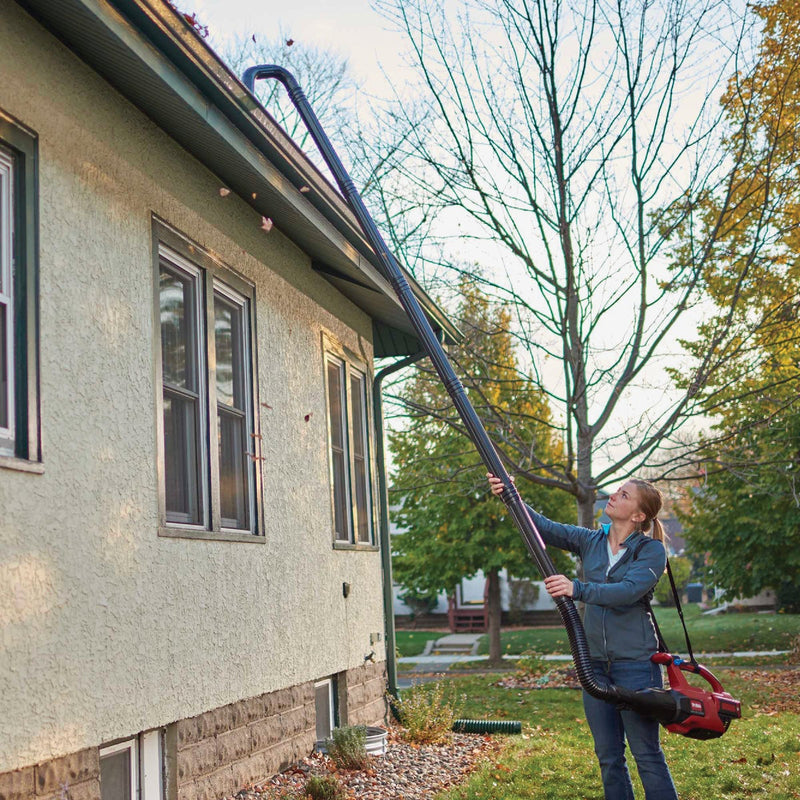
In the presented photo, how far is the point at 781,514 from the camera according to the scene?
63.3 ft

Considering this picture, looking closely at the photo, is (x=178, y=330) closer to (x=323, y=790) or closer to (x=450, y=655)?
(x=323, y=790)

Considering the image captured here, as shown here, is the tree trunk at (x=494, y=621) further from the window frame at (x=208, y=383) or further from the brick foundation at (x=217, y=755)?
the window frame at (x=208, y=383)

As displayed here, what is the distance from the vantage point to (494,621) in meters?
21.7

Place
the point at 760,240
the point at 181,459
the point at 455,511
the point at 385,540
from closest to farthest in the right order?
the point at 181,459 → the point at 385,540 → the point at 760,240 → the point at 455,511

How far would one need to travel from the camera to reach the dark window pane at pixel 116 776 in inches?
188

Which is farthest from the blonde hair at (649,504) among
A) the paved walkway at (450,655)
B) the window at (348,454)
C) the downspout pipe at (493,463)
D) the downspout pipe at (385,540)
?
the paved walkway at (450,655)

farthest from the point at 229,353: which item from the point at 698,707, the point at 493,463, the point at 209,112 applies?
the point at 698,707

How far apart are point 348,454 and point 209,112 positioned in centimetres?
441

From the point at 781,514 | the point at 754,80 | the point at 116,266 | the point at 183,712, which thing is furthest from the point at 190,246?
the point at 781,514

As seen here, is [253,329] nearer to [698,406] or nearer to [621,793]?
[621,793]

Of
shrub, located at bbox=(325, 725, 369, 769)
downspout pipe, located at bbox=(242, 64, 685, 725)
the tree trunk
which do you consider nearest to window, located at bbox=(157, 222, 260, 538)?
downspout pipe, located at bbox=(242, 64, 685, 725)

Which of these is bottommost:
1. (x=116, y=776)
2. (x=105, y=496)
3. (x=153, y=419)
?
(x=116, y=776)

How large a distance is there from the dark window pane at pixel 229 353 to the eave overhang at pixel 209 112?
78cm

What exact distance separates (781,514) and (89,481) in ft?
56.8
